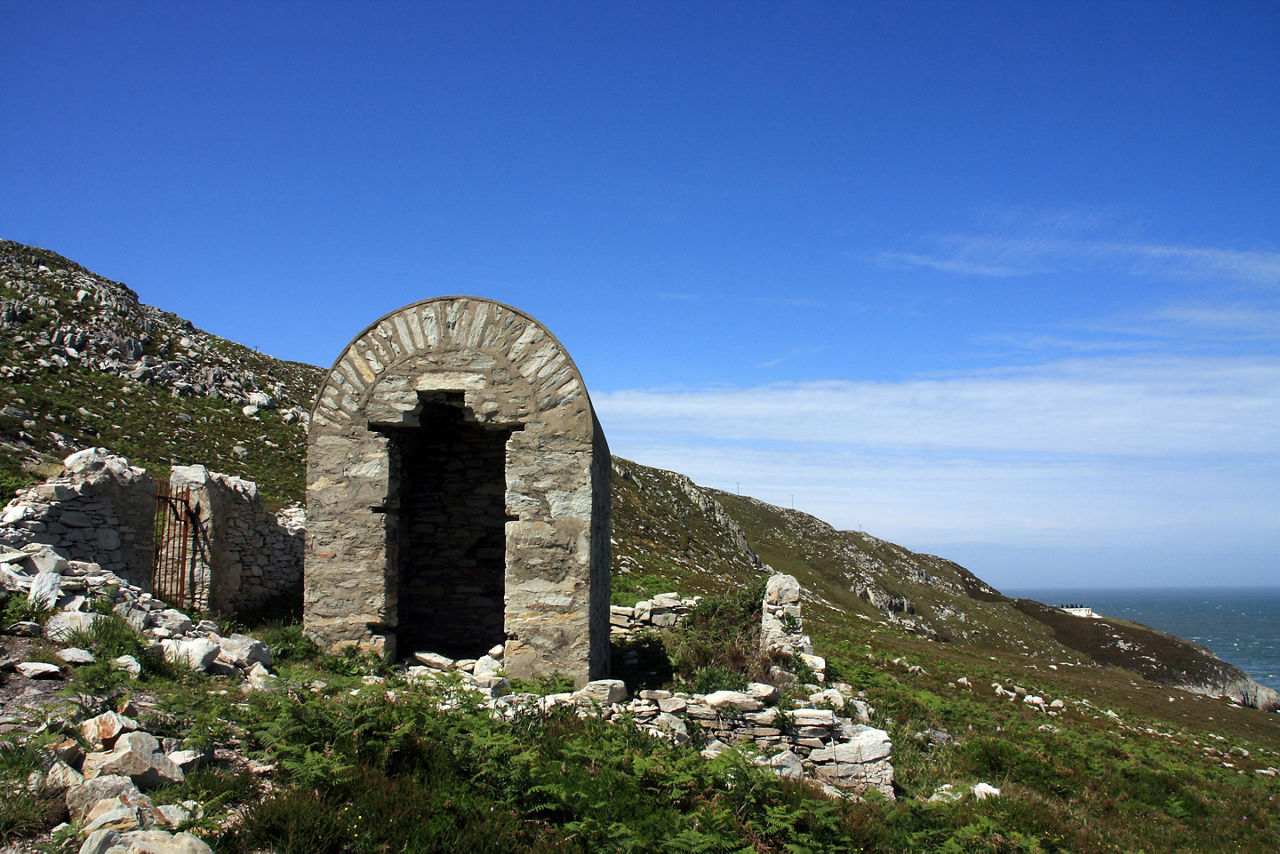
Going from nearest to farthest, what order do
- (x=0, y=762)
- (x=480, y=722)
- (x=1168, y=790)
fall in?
1. (x=0, y=762)
2. (x=480, y=722)
3. (x=1168, y=790)

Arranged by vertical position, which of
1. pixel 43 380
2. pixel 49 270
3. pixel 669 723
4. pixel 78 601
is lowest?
pixel 669 723

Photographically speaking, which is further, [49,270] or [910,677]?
[49,270]

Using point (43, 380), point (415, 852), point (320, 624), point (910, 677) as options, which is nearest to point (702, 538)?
point (910, 677)

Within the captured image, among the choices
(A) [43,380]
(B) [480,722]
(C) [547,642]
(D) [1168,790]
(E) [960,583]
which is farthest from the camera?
(E) [960,583]

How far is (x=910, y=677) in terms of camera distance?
1730 cm

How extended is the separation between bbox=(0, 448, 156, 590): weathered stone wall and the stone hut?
110 inches

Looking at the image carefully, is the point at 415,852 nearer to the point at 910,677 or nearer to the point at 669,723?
the point at 669,723

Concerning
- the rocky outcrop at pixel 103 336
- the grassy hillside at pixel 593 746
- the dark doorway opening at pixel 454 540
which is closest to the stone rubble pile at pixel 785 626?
the grassy hillside at pixel 593 746

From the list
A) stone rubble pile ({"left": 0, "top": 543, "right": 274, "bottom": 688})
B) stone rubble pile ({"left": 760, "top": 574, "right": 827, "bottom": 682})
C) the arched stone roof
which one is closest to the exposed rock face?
stone rubble pile ({"left": 760, "top": 574, "right": 827, "bottom": 682})

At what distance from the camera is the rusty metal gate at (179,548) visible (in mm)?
11039

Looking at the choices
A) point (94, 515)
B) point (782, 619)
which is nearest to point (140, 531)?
point (94, 515)

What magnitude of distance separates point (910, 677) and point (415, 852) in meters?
15.4

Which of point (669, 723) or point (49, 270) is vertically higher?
point (49, 270)

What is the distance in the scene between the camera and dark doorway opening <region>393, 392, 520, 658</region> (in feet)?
41.1
